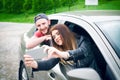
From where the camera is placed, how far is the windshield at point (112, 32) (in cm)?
309

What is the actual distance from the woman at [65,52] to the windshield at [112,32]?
179mm

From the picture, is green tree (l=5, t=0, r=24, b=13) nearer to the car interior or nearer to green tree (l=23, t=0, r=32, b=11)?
green tree (l=23, t=0, r=32, b=11)

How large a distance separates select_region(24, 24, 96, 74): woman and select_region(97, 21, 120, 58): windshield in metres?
0.18

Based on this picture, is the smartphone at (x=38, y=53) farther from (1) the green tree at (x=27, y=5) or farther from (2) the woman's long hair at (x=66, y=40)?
(1) the green tree at (x=27, y=5)

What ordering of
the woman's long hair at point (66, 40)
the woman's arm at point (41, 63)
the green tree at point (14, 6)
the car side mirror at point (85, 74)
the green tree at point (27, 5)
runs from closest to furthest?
the car side mirror at point (85, 74) → the woman's arm at point (41, 63) → the woman's long hair at point (66, 40) → the green tree at point (27, 5) → the green tree at point (14, 6)

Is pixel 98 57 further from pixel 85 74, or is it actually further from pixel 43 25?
pixel 43 25

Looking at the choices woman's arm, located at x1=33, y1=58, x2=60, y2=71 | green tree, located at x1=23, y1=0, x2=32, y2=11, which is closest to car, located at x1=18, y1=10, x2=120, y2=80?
woman's arm, located at x1=33, y1=58, x2=60, y2=71

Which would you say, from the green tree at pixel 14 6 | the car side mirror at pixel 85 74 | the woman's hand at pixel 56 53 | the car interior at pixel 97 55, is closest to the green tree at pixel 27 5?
the green tree at pixel 14 6

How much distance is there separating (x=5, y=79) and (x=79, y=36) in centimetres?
389

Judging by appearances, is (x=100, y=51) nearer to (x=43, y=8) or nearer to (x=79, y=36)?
(x=79, y=36)

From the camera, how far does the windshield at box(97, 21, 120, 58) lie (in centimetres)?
309

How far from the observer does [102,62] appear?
308 cm

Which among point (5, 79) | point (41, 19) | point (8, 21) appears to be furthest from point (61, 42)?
point (8, 21)

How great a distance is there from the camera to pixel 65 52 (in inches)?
122
